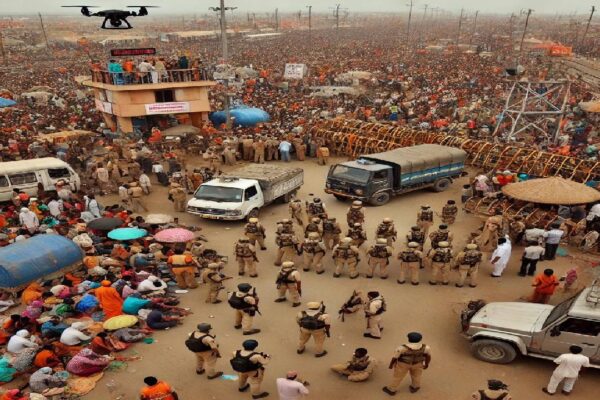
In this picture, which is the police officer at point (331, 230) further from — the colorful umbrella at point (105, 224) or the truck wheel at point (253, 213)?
the colorful umbrella at point (105, 224)

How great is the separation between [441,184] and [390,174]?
288 centimetres

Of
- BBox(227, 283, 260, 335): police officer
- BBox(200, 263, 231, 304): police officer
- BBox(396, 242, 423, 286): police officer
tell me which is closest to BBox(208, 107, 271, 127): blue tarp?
BBox(200, 263, 231, 304): police officer

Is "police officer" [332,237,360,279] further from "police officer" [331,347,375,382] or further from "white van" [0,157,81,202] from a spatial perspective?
"white van" [0,157,81,202]

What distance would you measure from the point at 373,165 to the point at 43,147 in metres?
15.0

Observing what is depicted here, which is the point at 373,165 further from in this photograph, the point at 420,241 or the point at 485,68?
the point at 485,68

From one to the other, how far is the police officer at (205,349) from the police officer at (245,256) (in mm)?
3861

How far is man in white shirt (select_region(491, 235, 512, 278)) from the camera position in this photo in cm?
1234

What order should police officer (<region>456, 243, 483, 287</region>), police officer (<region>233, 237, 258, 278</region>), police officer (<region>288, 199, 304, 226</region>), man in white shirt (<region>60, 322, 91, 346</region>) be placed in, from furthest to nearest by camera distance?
police officer (<region>288, 199, 304, 226</region>) < police officer (<region>233, 237, 258, 278</region>) < police officer (<region>456, 243, 483, 287</region>) < man in white shirt (<region>60, 322, 91, 346</region>)

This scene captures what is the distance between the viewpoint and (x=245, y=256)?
1262cm

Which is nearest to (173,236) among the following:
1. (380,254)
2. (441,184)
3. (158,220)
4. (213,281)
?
(158,220)

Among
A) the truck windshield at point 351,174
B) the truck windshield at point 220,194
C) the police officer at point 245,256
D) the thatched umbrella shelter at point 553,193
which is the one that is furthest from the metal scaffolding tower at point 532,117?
the police officer at point 245,256

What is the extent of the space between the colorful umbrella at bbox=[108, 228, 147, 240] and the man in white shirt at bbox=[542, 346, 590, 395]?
33.6 feet

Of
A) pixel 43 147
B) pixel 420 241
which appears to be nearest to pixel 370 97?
pixel 43 147

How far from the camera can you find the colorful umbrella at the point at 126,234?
520 inches
